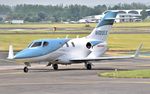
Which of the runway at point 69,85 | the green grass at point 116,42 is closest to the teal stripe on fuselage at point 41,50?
the runway at point 69,85

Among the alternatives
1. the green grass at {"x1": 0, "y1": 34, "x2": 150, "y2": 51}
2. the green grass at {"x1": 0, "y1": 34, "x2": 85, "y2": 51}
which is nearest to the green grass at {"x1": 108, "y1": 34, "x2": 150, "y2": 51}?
the green grass at {"x1": 0, "y1": 34, "x2": 150, "y2": 51}

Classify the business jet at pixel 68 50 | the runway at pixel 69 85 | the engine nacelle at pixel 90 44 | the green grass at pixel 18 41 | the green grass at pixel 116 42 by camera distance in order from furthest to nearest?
the green grass at pixel 18 41 → the green grass at pixel 116 42 → the engine nacelle at pixel 90 44 → the business jet at pixel 68 50 → the runway at pixel 69 85

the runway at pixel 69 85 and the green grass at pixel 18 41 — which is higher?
the runway at pixel 69 85

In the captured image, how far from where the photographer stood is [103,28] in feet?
178

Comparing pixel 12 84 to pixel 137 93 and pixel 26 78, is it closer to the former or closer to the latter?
pixel 26 78

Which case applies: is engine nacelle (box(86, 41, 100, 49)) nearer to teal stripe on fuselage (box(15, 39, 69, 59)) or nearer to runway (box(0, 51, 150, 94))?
teal stripe on fuselage (box(15, 39, 69, 59))

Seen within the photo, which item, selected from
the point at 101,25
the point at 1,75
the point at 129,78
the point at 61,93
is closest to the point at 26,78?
the point at 1,75

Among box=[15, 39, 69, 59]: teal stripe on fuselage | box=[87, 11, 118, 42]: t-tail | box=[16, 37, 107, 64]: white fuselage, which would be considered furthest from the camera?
box=[87, 11, 118, 42]: t-tail

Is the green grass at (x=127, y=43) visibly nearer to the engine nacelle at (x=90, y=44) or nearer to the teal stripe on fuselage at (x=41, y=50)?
the engine nacelle at (x=90, y=44)

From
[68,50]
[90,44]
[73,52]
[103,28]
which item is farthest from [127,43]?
[68,50]

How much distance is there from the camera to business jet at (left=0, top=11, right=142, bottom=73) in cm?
4809

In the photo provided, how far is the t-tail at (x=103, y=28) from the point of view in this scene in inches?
2117

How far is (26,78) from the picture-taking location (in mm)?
40688

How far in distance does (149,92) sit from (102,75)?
11.3m
